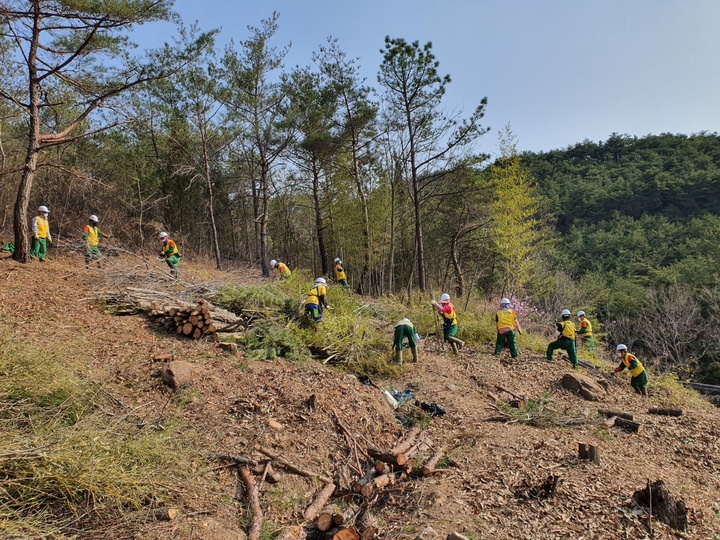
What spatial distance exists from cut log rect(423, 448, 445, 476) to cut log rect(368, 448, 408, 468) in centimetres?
23

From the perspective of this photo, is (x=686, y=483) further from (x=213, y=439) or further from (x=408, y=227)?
(x=408, y=227)

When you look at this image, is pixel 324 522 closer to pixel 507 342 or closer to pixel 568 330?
pixel 507 342

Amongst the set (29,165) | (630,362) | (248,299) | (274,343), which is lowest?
(630,362)

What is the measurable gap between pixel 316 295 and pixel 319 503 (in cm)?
439

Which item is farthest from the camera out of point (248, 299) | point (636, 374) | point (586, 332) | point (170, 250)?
point (586, 332)

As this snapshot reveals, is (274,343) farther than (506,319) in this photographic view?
No

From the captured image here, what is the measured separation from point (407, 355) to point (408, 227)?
17308 millimetres

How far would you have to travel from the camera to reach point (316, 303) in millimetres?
7703

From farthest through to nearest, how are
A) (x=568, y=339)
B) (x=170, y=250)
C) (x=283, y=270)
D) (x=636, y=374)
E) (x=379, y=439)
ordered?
(x=283, y=270) < (x=170, y=250) < (x=568, y=339) < (x=636, y=374) < (x=379, y=439)

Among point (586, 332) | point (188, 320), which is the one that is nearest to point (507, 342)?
point (586, 332)

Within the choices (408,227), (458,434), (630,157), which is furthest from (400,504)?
(630,157)

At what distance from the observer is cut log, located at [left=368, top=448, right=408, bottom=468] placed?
431cm

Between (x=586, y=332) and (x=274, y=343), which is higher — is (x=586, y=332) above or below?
below

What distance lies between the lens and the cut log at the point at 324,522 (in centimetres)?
329
